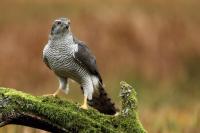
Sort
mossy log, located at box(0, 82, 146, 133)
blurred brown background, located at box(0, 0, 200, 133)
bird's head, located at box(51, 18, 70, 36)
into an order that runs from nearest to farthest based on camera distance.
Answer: mossy log, located at box(0, 82, 146, 133) < bird's head, located at box(51, 18, 70, 36) < blurred brown background, located at box(0, 0, 200, 133)

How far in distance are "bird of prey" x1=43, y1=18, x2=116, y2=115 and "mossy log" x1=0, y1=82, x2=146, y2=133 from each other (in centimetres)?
20

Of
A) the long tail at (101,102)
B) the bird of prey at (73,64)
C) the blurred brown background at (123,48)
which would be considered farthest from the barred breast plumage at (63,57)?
the blurred brown background at (123,48)

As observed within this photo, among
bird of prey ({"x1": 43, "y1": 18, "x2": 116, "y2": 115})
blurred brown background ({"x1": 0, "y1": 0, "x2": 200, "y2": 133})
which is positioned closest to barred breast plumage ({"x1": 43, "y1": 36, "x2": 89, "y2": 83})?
bird of prey ({"x1": 43, "y1": 18, "x2": 116, "y2": 115})

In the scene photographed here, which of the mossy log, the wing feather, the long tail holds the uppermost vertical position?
the wing feather

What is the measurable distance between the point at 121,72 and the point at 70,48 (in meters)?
10.7

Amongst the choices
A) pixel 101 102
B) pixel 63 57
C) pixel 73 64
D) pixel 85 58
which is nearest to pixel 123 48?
pixel 101 102

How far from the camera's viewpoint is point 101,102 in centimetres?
981

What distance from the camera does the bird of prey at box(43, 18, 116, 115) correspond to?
30.8 ft

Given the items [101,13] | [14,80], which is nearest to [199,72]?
[101,13]

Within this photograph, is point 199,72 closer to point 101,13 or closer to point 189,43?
point 189,43

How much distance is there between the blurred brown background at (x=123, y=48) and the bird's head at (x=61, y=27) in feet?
29.9

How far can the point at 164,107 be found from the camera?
1800cm

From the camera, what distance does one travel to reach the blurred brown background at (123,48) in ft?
64.5

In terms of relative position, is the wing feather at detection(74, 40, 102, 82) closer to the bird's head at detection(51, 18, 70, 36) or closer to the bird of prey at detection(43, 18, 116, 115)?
the bird of prey at detection(43, 18, 116, 115)
